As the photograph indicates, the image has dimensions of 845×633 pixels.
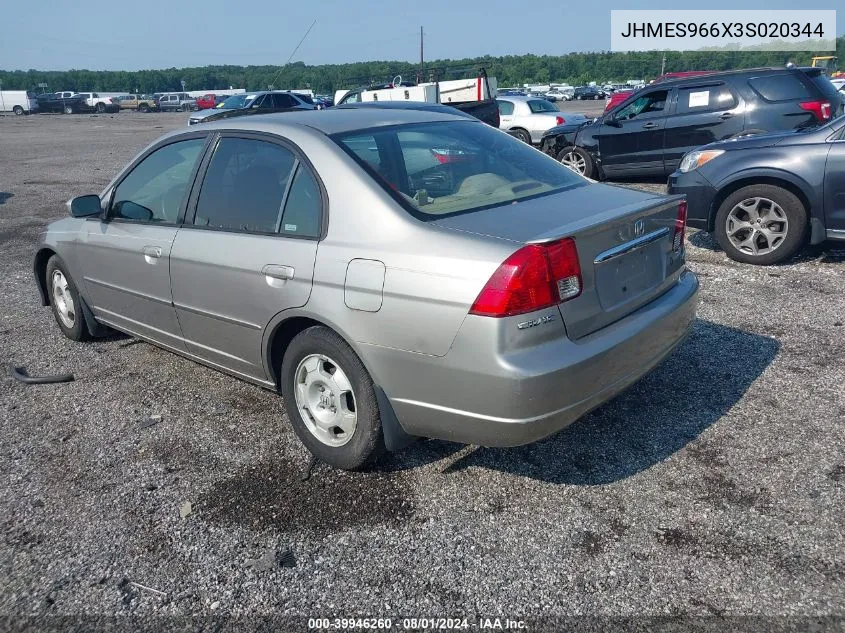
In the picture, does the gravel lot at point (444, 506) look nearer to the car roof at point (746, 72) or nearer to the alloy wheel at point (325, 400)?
the alloy wheel at point (325, 400)

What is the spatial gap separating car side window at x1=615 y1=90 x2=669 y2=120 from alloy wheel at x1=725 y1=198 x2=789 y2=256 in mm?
4864

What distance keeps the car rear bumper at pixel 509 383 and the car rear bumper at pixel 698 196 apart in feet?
13.5

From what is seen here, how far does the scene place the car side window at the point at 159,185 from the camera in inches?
167

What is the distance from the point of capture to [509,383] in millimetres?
2799

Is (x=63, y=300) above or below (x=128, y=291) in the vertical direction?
below

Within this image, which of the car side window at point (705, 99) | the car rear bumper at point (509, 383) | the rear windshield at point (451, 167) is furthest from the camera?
the car side window at point (705, 99)

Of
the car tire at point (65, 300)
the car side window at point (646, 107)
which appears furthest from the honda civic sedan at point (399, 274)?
the car side window at point (646, 107)

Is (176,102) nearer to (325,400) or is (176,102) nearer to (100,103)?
(100,103)

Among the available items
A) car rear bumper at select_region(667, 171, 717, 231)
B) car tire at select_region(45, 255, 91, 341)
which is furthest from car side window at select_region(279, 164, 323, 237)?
car rear bumper at select_region(667, 171, 717, 231)

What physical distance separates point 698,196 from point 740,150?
1.78 feet

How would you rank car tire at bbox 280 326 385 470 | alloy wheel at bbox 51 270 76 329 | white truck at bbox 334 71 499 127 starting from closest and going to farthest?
car tire at bbox 280 326 385 470, alloy wheel at bbox 51 270 76 329, white truck at bbox 334 71 499 127

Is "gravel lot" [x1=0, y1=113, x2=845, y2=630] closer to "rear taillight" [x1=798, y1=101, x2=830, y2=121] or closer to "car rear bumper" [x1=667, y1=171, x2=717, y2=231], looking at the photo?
"car rear bumper" [x1=667, y1=171, x2=717, y2=231]

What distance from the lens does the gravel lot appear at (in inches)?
106

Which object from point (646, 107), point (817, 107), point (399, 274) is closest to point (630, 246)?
point (399, 274)
